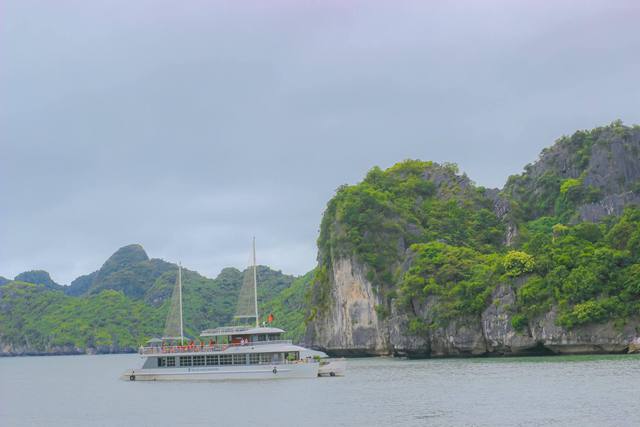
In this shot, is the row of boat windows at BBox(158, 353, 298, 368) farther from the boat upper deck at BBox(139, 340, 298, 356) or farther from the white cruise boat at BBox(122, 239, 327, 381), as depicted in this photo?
the boat upper deck at BBox(139, 340, 298, 356)

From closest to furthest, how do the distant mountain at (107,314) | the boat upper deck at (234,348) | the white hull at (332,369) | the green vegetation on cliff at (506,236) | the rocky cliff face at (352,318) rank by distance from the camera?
1. the boat upper deck at (234,348)
2. the white hull at (332,369)
3. the green vegetation on cliff at (506,236)
4. the rocky cliff face at (352,318)
5. the distant mountain at (107,314)

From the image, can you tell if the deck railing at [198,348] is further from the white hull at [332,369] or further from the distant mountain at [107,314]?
the distant mountain at [107,314]

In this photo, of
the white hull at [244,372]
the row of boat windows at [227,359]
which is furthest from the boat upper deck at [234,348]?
the white hull at [244,372]

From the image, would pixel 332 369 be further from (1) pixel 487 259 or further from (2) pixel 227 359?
(1) pixel 487 259

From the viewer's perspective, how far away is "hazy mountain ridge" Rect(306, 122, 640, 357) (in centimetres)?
5328

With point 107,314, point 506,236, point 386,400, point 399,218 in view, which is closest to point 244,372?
point 386,400

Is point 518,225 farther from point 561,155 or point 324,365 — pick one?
point 324,365

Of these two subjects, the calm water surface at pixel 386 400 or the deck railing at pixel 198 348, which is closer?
the calm water surface at pixel 386 400

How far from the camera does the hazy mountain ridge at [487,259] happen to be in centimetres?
5328

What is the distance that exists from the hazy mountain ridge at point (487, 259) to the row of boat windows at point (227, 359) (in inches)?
789

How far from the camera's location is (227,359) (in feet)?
150

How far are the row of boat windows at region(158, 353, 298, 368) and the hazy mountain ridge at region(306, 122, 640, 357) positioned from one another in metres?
20.0

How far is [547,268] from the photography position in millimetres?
56719

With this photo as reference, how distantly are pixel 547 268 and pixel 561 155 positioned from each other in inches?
1425
